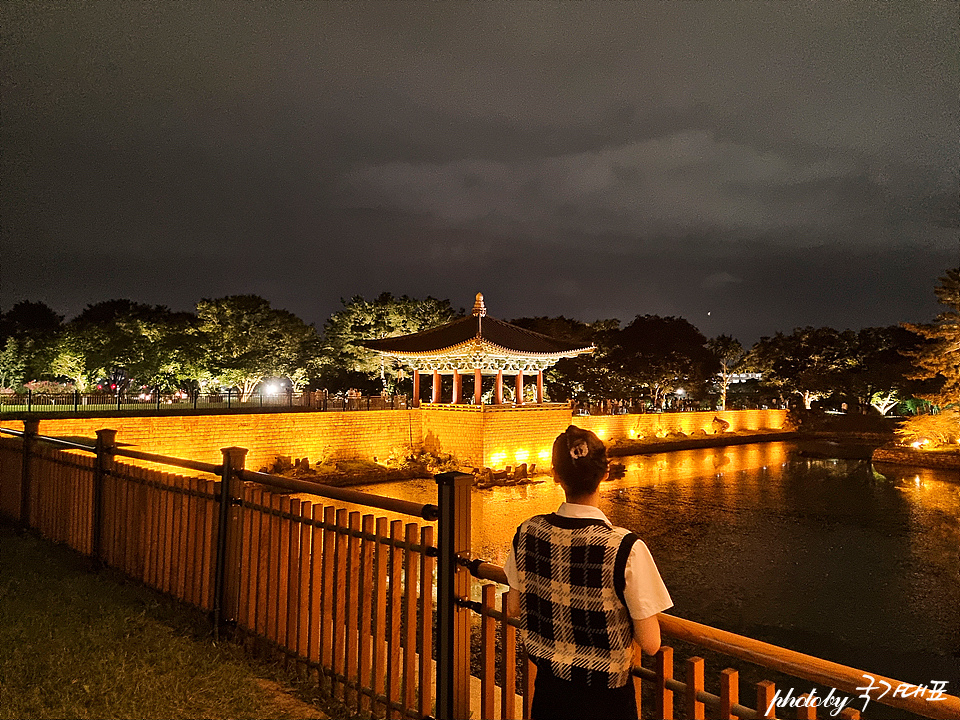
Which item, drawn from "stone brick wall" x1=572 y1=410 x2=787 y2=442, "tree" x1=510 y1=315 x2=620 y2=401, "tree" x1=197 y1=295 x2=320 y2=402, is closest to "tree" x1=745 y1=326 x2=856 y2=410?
"stone brick wall" x1=572 y1=410 x2=787 y2=442

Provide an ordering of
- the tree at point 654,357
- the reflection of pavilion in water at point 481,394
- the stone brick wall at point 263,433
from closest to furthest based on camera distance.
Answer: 1. the stone brick wall at point 263,433
2. the reflection of pavilion in water at point 481,394
3. the tree at point 654,357

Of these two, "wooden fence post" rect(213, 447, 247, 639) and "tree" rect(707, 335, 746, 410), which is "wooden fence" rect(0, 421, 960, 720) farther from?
"tree" rect(707, 335, 746, 410)

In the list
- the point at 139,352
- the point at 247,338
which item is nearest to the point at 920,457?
the point at 247,338

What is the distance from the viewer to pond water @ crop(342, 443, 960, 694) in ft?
29.5

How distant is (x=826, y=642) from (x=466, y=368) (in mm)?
17355

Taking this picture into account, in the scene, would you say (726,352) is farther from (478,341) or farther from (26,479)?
(26,479)

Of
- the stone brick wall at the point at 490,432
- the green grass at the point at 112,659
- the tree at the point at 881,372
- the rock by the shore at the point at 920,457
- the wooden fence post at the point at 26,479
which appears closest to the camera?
the green grass at the point at 112,659

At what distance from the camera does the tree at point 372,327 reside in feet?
107

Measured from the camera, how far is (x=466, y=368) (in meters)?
24.8

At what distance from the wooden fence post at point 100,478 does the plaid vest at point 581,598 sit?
479 cm

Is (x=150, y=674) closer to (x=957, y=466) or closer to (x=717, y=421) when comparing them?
(x=957, y=466)

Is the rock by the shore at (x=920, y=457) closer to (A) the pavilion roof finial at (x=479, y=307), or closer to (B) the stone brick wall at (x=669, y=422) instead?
(B) the stone brick wall at (x=669, y=422)

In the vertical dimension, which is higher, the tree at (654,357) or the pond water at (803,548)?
the tree at (654,357)

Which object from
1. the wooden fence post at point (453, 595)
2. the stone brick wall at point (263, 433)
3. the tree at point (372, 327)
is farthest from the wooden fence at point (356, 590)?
the tree at point (372, 327)
